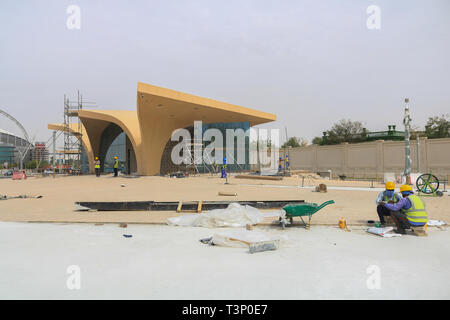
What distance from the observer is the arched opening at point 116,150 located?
31314 mm

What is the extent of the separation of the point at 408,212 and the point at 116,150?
103 feet

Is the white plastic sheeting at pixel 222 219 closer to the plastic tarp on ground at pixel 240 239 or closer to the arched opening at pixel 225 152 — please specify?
the plastic tarp on ground at pixel 240 239

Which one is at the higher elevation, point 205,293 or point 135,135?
Result: point 135,135

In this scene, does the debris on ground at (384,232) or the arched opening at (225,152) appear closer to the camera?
the debris on ground at (384,232)

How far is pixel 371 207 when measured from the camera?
29.5 feet

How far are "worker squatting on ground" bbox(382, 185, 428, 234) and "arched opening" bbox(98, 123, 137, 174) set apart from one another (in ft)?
91.0

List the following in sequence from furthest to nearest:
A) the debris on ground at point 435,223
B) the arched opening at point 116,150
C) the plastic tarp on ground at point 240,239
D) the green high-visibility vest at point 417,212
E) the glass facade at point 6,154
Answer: the glass facade at point 6,154
the arched opening at point 116,150
the debris on ground at point 435,223
the green high-visibility vest at point 417,212
the plastic tarp on ground at point 240,239

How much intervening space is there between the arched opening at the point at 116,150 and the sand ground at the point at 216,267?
26055 millimetres

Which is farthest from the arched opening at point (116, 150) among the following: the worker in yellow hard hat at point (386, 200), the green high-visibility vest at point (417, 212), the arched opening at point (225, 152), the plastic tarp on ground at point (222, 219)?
the green high-visibility vest at point (417, 212)

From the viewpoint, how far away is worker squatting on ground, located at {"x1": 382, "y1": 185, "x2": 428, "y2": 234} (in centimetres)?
551

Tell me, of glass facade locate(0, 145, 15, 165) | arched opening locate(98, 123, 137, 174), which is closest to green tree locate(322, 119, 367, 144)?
arched opening locate(98, 123, 137, 174)

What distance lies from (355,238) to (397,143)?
2156 centimetres
